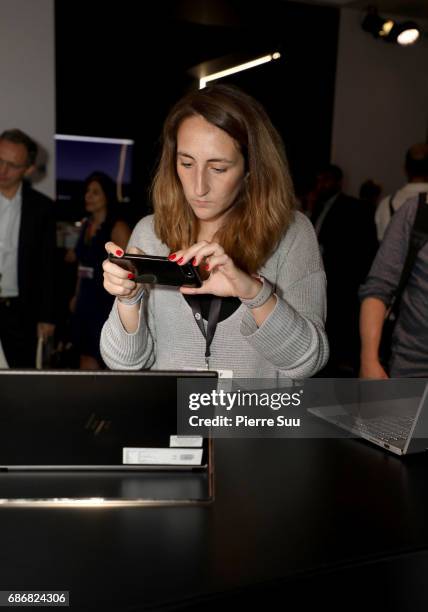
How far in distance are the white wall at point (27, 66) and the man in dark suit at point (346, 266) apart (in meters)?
2.25

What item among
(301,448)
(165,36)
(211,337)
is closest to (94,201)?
A: (165,36)

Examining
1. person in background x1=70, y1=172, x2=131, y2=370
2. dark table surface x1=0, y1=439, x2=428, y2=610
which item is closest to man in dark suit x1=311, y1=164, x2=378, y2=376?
person in background x1=70, y1=172, x2=131, y2=370

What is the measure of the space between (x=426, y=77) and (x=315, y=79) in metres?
1.26

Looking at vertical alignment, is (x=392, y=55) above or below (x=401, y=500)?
above

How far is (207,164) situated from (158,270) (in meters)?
0.41

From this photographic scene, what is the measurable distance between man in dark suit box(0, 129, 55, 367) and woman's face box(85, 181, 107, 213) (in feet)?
2.54

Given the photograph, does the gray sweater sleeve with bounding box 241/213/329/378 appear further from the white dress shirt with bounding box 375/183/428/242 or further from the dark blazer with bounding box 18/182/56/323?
the dark blazer with bounding box 18/182/56/323

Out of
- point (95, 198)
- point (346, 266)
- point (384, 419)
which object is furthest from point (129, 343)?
point (95, 198)

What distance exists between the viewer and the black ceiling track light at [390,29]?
6293 millimetres

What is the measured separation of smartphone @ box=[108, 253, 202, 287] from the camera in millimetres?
1402

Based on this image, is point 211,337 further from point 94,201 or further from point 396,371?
point 94,201

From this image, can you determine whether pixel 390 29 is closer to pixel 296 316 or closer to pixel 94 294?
pixel 94 294

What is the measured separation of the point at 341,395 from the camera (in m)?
1.66

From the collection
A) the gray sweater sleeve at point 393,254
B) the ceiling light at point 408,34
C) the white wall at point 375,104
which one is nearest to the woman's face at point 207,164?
the gray sweater sleeve at point 393,254
